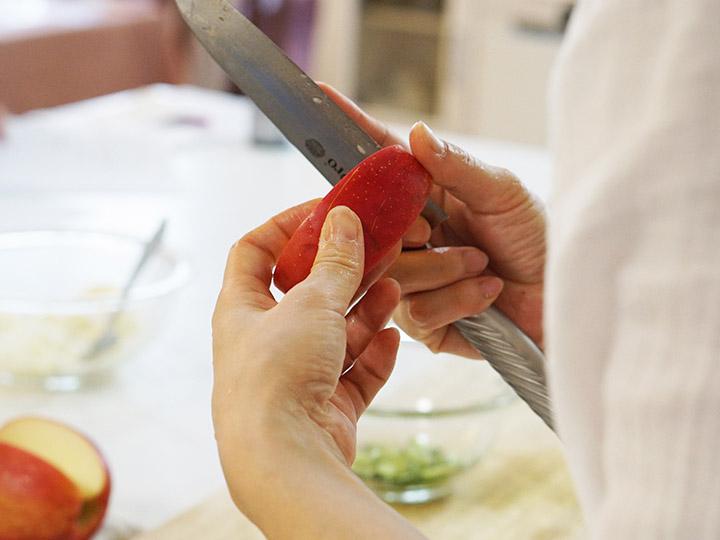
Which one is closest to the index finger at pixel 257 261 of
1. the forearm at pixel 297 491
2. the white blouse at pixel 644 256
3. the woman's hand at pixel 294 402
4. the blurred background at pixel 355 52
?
the woman's hand at pixel 294 402

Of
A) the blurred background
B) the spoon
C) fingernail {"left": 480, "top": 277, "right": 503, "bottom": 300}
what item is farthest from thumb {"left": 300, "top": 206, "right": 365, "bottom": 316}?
the blurred background

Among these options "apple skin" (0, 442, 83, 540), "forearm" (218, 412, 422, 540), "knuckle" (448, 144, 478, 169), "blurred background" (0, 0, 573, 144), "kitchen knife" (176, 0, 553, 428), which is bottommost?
"blurred background" (0, 0, 573, 144)

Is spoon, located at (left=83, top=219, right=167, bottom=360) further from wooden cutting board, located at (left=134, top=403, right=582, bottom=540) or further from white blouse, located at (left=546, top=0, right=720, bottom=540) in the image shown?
white blouse, located at (left=546, top=0, right=720, bottom=540)

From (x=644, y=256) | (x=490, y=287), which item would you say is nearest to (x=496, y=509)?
(x=490, y=287)

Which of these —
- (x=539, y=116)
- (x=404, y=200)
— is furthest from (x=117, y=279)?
(x=539, y=116)

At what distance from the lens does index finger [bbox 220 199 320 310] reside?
581 millimetres

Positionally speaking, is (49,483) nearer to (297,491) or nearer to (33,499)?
(33,499)

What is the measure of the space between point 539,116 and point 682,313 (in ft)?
10.2

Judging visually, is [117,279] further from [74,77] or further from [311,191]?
[74,77]

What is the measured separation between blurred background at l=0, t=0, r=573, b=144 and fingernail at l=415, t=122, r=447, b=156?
2119 millimetres

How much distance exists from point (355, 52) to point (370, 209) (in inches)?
134

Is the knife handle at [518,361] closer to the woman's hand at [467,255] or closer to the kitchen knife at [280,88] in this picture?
the woman's hand at [467,255]

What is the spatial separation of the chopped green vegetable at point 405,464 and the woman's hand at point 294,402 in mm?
276

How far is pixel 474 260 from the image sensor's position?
32.5 inches
